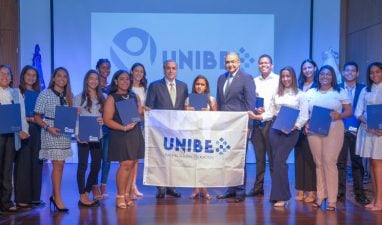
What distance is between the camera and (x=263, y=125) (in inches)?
219

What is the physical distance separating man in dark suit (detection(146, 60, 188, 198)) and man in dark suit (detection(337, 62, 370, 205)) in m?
1.83

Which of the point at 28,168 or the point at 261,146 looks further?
the point at 261,146

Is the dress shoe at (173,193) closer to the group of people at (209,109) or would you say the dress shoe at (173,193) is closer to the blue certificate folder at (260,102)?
the group of people at (209,109)

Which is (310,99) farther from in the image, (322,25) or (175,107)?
(322,25)

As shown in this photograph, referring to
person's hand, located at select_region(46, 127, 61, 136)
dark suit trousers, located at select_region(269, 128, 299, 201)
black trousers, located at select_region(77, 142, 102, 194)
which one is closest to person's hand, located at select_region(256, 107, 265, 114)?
dark suit trousers, located at select_region(269, 128, 299, 201)

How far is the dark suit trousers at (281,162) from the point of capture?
16.8ft

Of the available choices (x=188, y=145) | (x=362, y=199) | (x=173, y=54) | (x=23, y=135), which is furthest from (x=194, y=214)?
(x=173, y=54)

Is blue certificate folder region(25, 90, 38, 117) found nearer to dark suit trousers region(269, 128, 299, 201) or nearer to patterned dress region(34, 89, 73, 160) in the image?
patterned dress region(34, 89, 73, 160)

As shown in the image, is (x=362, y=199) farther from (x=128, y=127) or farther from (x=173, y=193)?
(x=128, y=127)

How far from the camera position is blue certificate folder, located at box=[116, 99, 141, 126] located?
4816mm

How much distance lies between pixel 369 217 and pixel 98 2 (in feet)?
19.6

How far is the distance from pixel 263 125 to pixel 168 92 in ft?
3.69

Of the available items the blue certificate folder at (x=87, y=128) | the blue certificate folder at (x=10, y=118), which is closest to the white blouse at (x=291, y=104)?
the blue certificate folder at (x=87, y=128)

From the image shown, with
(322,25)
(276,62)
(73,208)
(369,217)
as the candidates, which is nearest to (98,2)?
(276,62)
